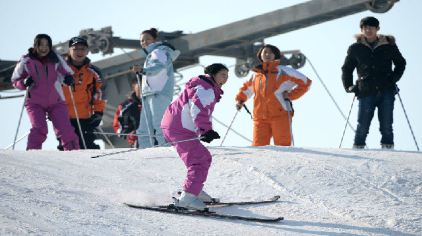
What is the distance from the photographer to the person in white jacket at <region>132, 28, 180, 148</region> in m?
11.7

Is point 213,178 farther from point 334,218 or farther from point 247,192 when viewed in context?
point 334,218

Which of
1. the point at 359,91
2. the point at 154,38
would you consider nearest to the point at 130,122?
the point at 154,38

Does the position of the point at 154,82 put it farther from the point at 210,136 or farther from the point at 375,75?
the point at 210,136

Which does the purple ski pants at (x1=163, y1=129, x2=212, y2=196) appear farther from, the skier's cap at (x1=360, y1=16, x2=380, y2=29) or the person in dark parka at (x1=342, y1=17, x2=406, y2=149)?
the skier's cap at (x1=360, y1=16, x2=380, y2=29)

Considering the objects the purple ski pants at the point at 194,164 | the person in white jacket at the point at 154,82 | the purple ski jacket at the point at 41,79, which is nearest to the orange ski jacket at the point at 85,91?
the person in white jacket at the point at 154,82

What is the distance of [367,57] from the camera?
10.9m

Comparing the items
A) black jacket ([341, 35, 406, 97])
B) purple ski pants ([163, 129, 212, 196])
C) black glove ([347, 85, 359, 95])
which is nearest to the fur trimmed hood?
black jacket ([341, 35, 406, 97])

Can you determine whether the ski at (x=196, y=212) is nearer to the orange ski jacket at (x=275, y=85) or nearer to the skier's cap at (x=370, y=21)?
the orange ski jacket at (x=275, y=85)

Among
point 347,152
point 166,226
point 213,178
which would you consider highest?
point 347,152

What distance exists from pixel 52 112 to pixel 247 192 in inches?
132

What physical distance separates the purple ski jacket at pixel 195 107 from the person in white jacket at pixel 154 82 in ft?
10.9

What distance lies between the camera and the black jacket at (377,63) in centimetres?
1088

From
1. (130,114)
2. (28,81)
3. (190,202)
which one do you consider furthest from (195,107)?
(130,114)

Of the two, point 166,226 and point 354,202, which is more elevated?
point 354,202
